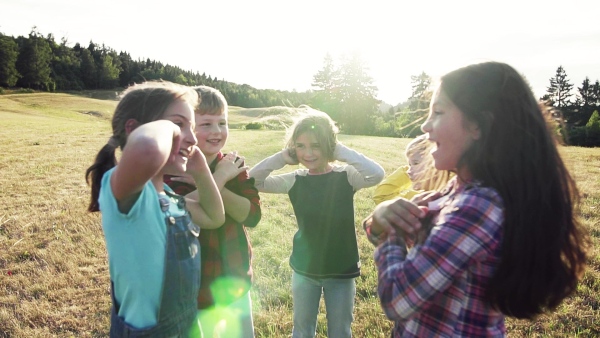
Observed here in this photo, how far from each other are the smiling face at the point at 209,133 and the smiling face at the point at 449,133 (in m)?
1.45

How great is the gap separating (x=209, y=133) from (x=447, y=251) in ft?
5.66

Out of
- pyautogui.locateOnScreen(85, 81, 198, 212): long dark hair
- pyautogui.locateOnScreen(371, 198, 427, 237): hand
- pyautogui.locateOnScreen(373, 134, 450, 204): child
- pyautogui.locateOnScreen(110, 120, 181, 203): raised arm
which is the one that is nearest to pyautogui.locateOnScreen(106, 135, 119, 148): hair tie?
pyautogui.locateOnScreen(85, 81, 198, 212): long dark hair

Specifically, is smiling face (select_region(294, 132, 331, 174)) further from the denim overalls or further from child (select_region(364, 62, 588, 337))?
child (select_region(364, 62, 588, 337))

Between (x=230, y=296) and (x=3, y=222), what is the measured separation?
588 cm

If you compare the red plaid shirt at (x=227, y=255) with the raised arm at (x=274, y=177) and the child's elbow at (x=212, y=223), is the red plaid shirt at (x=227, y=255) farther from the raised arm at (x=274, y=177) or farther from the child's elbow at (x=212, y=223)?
the raised arm at (x=274, y=177)

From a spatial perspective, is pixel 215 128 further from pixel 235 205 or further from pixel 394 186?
pixel 394 186

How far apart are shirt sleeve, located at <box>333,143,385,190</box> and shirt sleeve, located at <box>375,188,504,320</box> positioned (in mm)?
1607

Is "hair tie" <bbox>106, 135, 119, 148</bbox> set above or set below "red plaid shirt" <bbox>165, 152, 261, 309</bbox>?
above

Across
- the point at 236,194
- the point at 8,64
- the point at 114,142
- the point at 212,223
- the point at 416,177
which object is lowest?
the point at 212,223

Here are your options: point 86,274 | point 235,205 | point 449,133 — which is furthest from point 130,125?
point 86,274

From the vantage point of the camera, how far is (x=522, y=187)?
140cm

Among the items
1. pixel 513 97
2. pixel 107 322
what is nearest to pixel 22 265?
pixel 107 322

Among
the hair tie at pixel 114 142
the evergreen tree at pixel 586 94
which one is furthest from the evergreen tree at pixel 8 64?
the evergreen tree at pixel 586 94

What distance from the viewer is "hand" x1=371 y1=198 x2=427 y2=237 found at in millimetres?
1509
